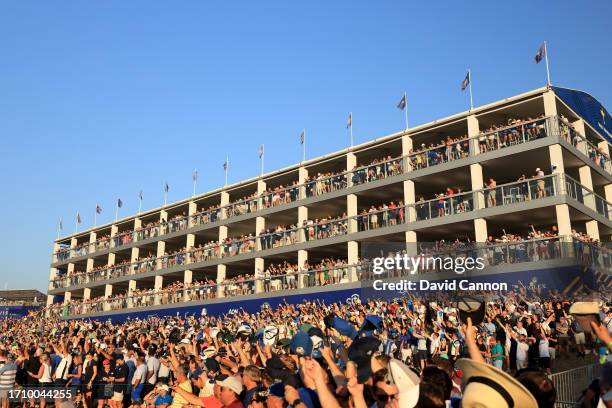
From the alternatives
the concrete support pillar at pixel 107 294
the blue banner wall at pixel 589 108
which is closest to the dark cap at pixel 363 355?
the blue banner wall at pixel 589 108

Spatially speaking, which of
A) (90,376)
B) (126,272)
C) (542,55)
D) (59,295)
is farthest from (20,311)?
(542,55)

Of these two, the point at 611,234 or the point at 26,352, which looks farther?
the point at 611,234

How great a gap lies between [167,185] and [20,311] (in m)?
27.6

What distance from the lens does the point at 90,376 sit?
12.2 metres

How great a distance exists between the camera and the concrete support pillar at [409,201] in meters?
26.6

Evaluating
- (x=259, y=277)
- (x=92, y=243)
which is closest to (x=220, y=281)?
(x=259, y=277)

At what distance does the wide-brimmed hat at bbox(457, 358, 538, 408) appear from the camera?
8.87 feet

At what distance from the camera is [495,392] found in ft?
8.95

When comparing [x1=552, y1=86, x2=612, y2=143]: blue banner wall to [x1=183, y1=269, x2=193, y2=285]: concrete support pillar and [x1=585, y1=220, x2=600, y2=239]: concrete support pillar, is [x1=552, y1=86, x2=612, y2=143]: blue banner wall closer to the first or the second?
[x1=585, y1=220, x2=600, y2=239]: concrete support pillar

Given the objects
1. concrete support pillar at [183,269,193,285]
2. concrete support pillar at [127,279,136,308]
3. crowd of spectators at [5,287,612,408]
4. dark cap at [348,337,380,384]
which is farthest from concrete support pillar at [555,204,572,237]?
concrete support pillar at [127,279,136,308]

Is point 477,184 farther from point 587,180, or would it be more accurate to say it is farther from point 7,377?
point 7,377

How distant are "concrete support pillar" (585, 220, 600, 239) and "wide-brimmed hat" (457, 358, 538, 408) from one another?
24.7 meters

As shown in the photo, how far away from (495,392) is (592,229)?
82.5ft

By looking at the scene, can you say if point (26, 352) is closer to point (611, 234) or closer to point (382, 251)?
point (382, 251)
